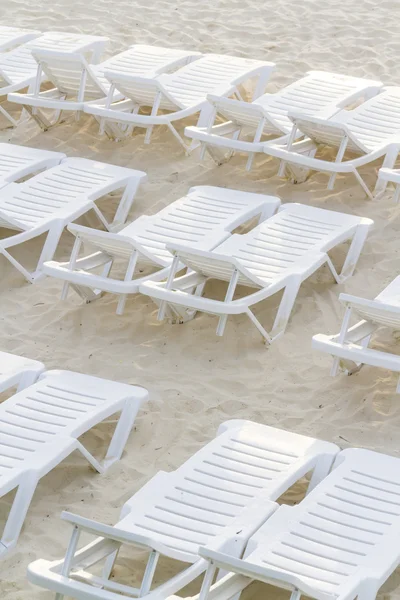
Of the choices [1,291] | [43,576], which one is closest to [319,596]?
[43,576]

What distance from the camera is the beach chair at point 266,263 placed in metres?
6.23

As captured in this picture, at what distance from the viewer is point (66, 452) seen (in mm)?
5250

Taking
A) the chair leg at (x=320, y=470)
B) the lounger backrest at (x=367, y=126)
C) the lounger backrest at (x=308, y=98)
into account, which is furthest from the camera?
the lounger backrest at (x=308, y=98)

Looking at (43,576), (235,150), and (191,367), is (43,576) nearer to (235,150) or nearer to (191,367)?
(191,367)

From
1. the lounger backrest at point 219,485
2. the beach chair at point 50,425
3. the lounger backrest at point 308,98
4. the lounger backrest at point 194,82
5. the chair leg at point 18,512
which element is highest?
the lounger backrest at point 308,98

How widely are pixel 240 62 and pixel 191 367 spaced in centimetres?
381

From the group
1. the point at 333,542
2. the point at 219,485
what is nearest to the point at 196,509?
the point at 219,485

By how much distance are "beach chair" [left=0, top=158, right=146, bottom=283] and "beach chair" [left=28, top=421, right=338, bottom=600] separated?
2.36m

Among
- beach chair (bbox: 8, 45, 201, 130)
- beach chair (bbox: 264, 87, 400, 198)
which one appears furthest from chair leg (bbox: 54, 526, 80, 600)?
beach chair (bbox: 8, 45, 201, 130)

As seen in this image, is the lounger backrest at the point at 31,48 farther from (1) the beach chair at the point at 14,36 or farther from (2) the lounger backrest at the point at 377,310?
(2) the lounger backrest at the point at 377,310

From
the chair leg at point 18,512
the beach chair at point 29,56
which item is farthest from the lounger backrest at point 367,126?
the chair leg at point 18,512

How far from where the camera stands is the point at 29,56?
9.99m

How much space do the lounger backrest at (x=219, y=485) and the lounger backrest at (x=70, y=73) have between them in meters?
4.12

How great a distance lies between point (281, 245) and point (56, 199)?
1.65 metres
